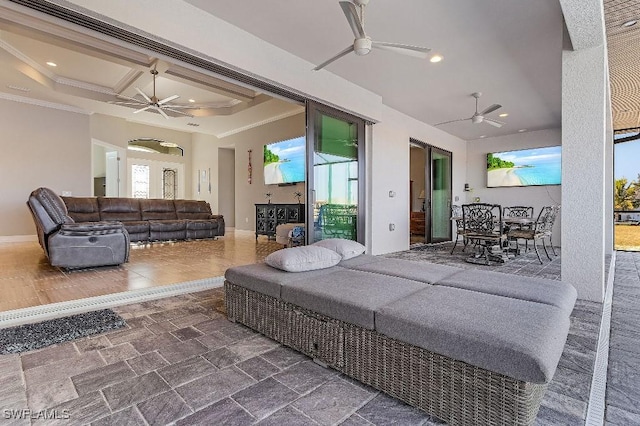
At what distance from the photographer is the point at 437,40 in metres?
3.61

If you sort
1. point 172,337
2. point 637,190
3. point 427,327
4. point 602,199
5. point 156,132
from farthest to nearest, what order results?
point 156,132 < point 637,190 < point 602,199 < point 172,337 < point 427,327

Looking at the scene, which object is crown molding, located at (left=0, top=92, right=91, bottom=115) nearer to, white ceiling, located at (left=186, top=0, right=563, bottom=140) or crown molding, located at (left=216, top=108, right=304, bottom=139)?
crown molding, located at (left=216, top=108, right=304, bottom=139)

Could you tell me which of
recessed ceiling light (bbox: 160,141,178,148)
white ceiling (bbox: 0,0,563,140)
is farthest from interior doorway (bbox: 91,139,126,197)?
recessed ceiling light (bbox: 160,141,178,148)

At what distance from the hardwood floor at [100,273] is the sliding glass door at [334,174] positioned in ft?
4.15

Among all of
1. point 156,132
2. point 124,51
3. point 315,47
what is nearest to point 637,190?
point 315,47

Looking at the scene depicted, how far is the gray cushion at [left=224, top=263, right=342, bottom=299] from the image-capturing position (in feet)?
6.68

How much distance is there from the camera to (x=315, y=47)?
3.77 meters

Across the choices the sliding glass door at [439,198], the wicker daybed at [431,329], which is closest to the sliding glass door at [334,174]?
the wicker daybed at [431,329]

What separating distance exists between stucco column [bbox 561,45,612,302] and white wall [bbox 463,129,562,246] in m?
5.17

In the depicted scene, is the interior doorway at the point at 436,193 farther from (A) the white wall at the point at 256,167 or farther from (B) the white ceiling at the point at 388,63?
(A) the white wall at the point at 256,167

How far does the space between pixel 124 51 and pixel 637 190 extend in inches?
422

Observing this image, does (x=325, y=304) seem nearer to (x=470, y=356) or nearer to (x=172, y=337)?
(x=470, y=356)

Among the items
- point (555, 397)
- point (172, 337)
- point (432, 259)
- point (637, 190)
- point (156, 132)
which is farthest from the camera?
point (156, 132)

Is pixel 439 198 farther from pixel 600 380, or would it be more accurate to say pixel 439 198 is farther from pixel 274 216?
pixel 600 380
